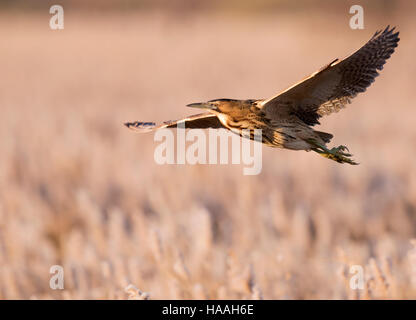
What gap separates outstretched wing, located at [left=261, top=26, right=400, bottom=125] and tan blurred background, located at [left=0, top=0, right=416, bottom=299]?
790 mm

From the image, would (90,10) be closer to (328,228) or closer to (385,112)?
(385,112)

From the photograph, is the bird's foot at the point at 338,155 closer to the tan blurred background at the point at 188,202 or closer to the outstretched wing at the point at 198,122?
the outstretched wing at the point at 198,122

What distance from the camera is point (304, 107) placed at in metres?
2.30

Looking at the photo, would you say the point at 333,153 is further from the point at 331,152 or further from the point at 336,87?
the point at 336,87

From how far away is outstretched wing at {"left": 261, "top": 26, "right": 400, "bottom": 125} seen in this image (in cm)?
224

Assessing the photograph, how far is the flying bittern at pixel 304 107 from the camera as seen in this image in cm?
221

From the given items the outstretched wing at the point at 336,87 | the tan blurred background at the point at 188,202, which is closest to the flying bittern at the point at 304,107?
the outstretched wing at the point at 336,87

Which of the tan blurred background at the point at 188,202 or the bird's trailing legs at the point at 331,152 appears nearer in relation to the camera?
the bird's trailing legs at the point at 331,152

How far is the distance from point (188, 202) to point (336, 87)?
2.96 meters

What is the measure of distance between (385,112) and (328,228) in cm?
427

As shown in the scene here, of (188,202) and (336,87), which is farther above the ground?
(336,87)

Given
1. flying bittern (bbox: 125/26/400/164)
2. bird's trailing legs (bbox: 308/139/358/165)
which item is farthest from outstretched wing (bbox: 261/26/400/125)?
bird's trailing legs (bbox: 308/139/358/165)

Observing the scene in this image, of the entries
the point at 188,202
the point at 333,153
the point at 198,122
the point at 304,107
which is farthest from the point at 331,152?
the point at 188,202

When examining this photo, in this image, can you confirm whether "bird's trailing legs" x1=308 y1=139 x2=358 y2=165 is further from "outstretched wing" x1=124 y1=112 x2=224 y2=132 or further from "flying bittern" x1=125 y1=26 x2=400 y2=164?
"outstretched wing" x1=124 y1=112 x2=224 y2=132
